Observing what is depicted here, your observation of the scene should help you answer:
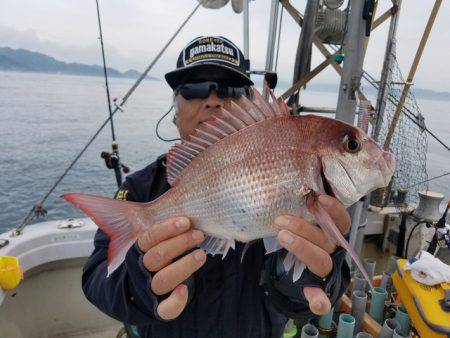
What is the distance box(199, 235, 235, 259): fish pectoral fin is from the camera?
Answer: 121 cm

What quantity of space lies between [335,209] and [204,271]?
2.50ft

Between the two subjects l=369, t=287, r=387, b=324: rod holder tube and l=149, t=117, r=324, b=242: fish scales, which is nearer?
l=149, t=117, r=324, b=242: fish scales

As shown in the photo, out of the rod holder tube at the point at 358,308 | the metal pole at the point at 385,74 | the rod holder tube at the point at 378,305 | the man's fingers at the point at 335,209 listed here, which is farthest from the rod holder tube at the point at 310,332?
the man's fingers at the point at 335,209

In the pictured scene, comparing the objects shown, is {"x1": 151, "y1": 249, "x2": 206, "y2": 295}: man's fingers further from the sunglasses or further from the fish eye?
the sunglasses

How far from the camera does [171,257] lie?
48.8 inches

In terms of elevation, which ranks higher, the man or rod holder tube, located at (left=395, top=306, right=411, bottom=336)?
the man

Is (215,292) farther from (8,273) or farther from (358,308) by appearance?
(358,308)

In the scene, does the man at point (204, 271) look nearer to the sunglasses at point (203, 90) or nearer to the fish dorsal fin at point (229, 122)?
the sunglasses at point (203, 90)

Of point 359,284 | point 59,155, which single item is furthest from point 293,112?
point 59,155

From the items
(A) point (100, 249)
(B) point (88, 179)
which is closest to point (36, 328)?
(A) point (100, 249)

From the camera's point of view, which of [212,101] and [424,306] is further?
[424,306]

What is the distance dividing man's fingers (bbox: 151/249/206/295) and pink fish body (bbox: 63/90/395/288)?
Answer: 0.20ft

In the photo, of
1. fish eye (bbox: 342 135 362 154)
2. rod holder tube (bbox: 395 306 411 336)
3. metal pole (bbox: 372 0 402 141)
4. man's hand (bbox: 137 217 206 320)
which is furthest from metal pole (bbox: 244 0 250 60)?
rod holder tube (bbox: 395 306 411 336)

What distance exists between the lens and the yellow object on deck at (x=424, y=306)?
233 cm
